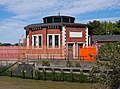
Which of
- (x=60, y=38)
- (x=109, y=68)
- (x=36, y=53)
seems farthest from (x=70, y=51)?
(x=109, y=68)

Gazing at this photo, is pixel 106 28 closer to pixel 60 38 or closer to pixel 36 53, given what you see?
pixel 60 38

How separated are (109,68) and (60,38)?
3138 cm

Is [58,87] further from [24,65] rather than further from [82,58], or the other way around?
[82,58]

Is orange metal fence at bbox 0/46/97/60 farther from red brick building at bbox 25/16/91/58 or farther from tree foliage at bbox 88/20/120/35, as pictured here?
tree foliage at bbox 88/20/120/35

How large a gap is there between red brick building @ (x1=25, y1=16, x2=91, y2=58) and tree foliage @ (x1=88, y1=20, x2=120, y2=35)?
4350 centimetres

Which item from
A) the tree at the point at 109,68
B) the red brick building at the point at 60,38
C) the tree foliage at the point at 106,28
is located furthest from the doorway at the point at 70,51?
the tree foliage at the point at 106,28

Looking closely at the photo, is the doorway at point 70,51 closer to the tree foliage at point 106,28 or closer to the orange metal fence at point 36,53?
the orange metal fence at point 36,53

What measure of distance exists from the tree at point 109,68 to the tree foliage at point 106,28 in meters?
74.4

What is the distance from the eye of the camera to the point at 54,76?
3338cm

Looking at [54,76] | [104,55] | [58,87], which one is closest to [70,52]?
[54,76]

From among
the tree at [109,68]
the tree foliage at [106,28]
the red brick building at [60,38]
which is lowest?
the tree at [109,68]

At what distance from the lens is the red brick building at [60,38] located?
148 feet

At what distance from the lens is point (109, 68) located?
14.9 meters

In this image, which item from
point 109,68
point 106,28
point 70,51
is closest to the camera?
point 109,68
